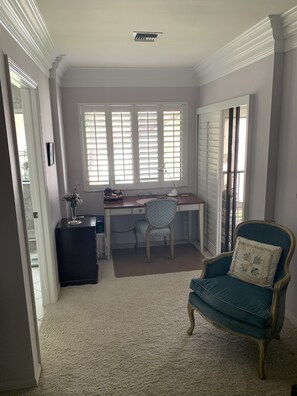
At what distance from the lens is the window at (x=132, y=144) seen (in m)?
4.46

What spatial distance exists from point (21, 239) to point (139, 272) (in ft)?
7.19

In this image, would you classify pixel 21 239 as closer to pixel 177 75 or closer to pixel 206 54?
pixel 206 54

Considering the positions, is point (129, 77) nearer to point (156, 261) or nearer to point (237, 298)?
point (156, 261)

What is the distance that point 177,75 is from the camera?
4.50m

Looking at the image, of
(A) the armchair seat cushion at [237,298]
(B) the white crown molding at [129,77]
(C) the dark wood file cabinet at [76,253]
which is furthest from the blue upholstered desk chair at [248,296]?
(B) the white crown molding at [129,77]

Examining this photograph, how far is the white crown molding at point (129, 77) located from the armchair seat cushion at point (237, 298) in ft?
10.0

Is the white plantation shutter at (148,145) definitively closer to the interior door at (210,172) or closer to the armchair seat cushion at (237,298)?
the interior door at (210,172)

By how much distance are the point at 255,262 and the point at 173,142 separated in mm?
2611

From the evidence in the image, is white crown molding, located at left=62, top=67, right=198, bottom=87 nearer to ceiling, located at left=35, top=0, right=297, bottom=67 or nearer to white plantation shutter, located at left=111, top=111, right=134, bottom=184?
white plantation shutter, located at left=111, top=111, right=134, bottom=184

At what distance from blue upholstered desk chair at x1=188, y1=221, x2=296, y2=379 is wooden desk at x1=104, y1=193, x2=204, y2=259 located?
59.8 inches

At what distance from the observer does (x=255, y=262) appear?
2561 mm

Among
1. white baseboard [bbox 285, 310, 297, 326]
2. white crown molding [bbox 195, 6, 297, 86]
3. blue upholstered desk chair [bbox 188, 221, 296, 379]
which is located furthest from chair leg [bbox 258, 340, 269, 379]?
white crown molding [bbox 195, 6, 297, 86]

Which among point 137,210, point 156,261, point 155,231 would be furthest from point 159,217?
point 156,261

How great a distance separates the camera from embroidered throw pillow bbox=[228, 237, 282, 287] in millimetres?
2479
